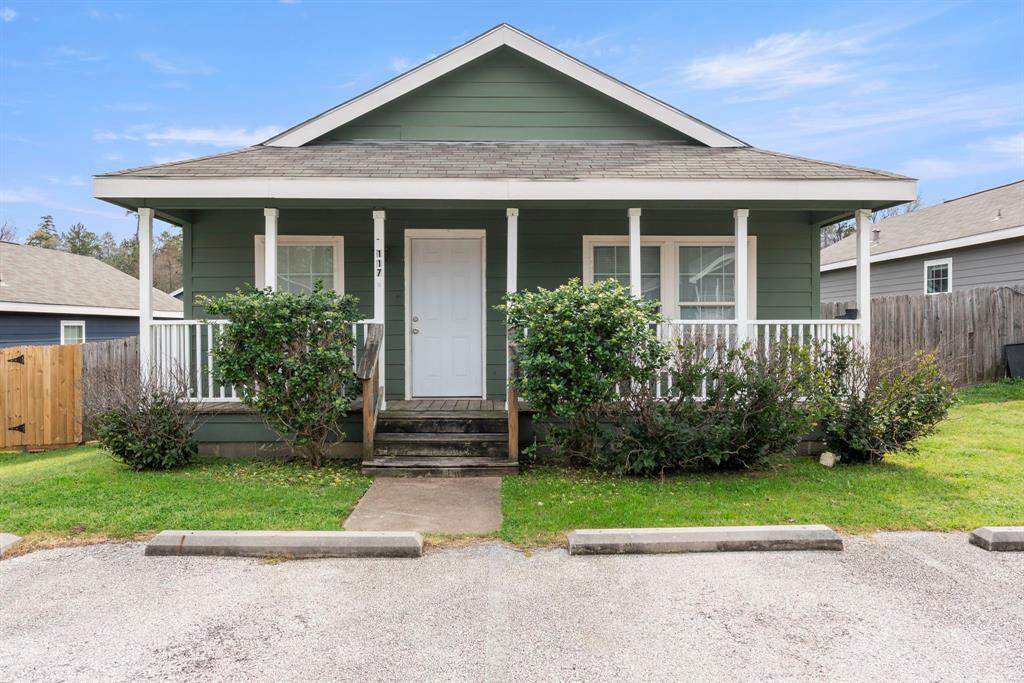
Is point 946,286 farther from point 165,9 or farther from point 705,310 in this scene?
point 165,9

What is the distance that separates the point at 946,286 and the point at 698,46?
343 inches

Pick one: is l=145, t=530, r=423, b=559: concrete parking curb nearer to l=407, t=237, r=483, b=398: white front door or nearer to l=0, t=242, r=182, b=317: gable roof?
l=407, t=237, r=483, b=398: white front door

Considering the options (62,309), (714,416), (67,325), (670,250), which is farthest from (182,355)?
(67,325)

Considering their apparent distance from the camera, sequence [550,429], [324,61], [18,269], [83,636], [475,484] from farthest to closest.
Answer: [324,61] → [18,269] → [550,429] → [475,484] → [83,636]

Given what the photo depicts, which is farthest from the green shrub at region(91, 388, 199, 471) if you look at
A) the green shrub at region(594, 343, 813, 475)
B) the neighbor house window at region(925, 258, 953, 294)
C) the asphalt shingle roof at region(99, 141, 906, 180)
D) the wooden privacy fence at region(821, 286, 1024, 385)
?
the neighbor house window at region(925, 258, 953, 294)

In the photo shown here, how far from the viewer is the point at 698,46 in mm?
16109

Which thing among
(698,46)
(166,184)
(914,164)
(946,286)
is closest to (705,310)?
(166,184)

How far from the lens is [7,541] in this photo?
415 centimetres

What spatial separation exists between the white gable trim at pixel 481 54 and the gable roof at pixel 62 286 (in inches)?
410

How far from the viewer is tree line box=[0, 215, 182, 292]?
34812 millimetres

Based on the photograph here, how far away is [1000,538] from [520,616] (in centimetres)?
336

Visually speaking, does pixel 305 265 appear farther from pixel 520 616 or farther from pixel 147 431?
pixel 520 616

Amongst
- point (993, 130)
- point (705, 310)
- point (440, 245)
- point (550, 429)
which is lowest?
point (550, 429)

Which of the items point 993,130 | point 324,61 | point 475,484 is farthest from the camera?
point 993,130
